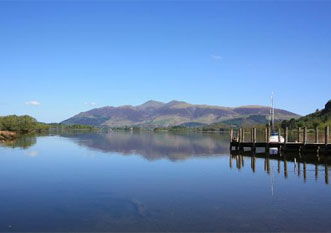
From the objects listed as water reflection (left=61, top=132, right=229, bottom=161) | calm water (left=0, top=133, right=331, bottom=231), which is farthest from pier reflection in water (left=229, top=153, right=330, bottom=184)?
water reflection (left=61, top=132, right=229, bottom=161)

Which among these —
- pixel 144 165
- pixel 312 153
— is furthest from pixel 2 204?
pixel 312 153

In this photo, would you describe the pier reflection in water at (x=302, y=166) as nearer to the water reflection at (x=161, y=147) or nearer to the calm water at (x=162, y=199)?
the calm water at (x=162, y=199)

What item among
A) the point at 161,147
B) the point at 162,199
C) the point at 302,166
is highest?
the point at 161,147

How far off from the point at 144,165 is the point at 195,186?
1422cm

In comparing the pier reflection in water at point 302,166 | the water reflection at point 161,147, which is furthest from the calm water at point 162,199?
the water reflection at point 161,147

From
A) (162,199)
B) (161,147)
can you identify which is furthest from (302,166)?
(161,147)

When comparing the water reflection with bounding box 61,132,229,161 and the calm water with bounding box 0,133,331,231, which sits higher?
the water reflection with bounding box 61,132,229,161

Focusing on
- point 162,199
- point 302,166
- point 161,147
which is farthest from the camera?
point 161,147

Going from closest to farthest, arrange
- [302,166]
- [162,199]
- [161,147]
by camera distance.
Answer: [162,199] < [302,166] < [161,147]

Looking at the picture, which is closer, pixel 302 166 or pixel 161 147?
pixel 302 166

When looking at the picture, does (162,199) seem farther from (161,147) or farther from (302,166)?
(161,147)

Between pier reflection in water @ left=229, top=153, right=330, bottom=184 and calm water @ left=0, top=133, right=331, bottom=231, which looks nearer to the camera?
calm water @ left=0, top=133, right=331, bottom=231

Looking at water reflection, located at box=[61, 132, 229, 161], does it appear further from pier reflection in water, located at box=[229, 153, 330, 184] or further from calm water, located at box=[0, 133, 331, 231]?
calm water, located at box=[0, 133, 331, 231]

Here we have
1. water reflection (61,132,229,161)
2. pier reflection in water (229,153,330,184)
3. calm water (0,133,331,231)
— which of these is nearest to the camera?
calm water (0,133,331,231)
